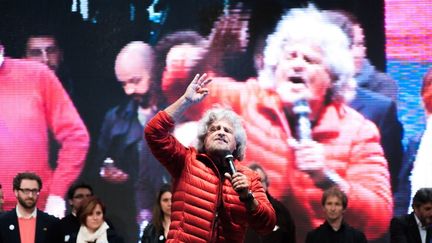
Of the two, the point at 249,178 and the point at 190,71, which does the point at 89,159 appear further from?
the point at 249,178

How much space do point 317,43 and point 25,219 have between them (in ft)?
8.18

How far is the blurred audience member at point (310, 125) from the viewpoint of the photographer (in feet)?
20.6

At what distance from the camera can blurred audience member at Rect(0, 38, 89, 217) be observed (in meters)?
6.51

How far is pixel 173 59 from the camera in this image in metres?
6.51

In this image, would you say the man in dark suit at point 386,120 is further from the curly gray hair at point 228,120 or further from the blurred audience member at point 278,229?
the curly gray hair at point 228,120

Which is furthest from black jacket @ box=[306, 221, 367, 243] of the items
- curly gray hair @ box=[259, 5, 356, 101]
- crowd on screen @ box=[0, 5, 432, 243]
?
curly gray hair @ box=[259, 5, 356, 101]

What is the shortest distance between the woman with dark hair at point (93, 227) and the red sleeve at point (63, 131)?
3.42 feet

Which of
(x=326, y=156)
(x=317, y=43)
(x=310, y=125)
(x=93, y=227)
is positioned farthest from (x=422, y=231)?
(x=93, y=227)

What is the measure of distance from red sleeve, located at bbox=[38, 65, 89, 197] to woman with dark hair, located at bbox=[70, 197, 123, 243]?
104 centimetres

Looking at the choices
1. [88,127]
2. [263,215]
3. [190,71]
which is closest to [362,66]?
[190,71]

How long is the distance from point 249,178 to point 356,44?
10.1 feet

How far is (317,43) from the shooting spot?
21.0 feet

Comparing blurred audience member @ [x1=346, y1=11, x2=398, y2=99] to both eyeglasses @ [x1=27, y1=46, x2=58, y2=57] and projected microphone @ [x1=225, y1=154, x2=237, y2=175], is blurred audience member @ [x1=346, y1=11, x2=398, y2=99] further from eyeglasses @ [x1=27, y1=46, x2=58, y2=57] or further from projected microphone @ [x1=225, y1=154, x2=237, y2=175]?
projected microphone @ [x1=225, y1=154, x2=237, y2=175]

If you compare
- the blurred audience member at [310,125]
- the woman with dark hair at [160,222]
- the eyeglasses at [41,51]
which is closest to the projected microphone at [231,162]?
the woman with dark hair at [160,222]
